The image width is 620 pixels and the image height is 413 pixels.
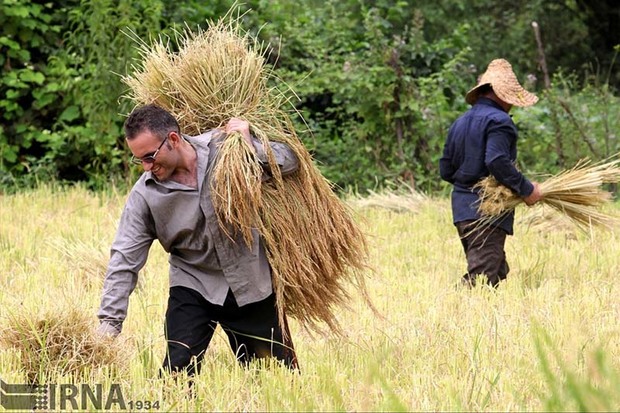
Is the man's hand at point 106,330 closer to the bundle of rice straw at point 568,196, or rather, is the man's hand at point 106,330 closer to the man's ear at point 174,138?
the man's ear at point 174,138

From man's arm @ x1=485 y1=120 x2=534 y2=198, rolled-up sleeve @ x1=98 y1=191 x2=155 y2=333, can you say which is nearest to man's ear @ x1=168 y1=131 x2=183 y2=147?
rolled-up sleeve @ x1=98 y1=191 x2=155 y2=333

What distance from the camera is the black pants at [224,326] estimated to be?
4.48 metres

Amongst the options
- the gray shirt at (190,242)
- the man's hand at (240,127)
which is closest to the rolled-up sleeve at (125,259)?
the gray shirt at (190,242)

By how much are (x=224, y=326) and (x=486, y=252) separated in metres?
2.61

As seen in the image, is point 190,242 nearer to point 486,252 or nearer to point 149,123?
point 149,123

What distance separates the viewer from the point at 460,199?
6930 mm

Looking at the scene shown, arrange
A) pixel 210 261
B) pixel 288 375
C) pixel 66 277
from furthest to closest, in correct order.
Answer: pixel 66 277, pixel 210 261, pixel 288 375

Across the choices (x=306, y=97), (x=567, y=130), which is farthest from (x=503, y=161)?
(x=306, y=97)

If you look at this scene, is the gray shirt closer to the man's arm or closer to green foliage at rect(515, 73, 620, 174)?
the man's arm

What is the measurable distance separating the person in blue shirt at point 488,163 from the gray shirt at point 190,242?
2536mm

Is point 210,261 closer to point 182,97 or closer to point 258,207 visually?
point 258,207

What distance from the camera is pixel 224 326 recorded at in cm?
466

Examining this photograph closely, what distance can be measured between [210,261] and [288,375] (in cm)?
63

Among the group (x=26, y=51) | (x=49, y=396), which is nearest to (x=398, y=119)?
(x=26, y=51)
